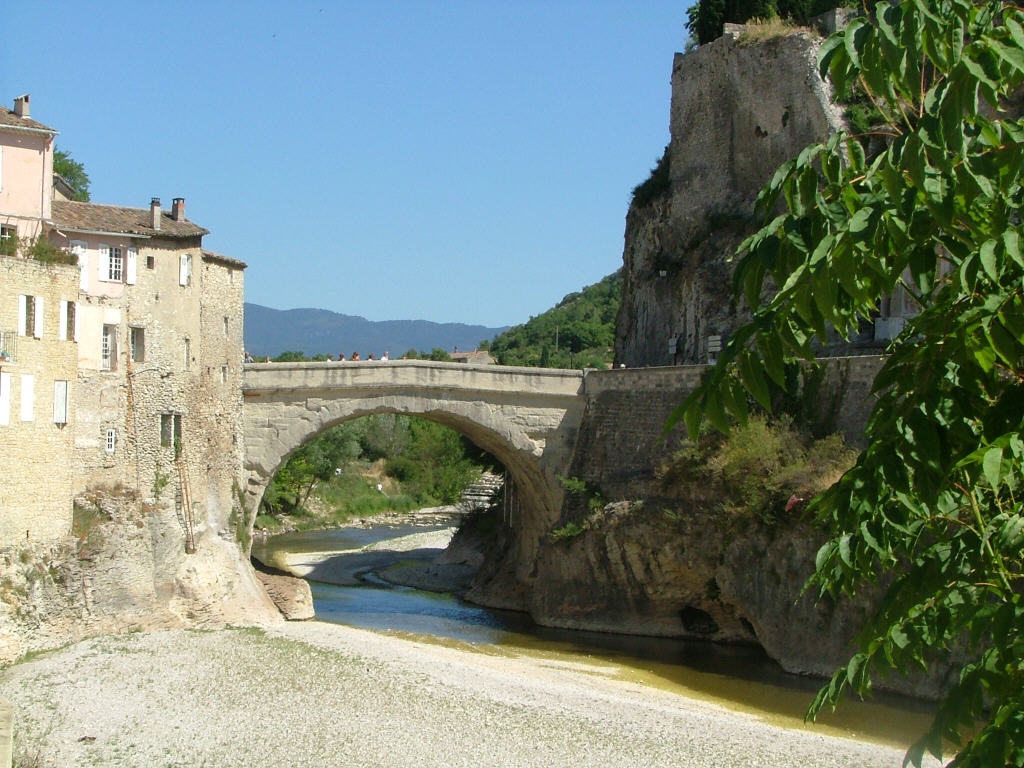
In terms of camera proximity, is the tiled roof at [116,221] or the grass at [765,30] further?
the grass at [765,30]

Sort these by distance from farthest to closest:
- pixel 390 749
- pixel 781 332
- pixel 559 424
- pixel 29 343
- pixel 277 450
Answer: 1. pixel 559 424
2. pixel 277 450
3. pixel 29 343
4. pixel 390 749
5. pixel 781 332

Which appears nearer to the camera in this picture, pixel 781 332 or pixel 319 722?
pixel 781 332

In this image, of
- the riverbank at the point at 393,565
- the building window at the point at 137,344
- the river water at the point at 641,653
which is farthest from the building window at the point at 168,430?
the riverbank at the point at 393,565

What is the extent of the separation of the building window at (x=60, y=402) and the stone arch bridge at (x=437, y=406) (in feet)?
19.5

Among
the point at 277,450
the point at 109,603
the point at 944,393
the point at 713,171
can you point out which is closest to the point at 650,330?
the point at 713,171

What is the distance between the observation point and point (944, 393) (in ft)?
18.5

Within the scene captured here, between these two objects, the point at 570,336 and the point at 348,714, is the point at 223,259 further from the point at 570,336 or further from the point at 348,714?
the point at 570,336

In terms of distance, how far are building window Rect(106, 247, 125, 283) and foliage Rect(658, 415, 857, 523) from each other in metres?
12.6

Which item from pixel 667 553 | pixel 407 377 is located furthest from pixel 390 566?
pixel 667 553

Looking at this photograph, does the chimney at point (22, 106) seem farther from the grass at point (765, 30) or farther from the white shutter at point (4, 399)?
the grass at point (765, 30)

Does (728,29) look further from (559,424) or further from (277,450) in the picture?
(277,450)

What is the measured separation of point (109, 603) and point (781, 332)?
22.9m

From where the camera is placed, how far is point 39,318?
79.2ft

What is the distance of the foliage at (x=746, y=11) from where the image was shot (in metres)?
39.7
